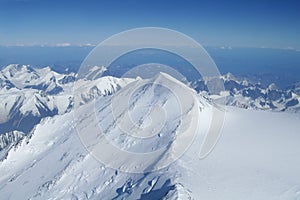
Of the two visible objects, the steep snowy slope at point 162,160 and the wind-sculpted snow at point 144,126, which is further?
the wind-sculpted snow at point 144,126

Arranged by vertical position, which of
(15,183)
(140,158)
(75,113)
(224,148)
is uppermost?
(224,148)

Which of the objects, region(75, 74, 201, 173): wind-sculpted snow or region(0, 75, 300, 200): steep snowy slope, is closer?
region(0, 75, 300, 200): steep snowy slope

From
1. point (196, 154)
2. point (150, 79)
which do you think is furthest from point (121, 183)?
point (150, 79)

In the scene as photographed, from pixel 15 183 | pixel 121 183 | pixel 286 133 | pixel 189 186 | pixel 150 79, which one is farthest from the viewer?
pixel 150 79

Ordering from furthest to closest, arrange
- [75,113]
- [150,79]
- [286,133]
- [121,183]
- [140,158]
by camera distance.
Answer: [75,113] < [150,79] < [286,133] < [140,158] < [121,183]

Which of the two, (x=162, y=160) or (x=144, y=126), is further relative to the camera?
(x=144, y=126)

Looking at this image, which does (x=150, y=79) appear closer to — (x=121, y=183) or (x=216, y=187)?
(x=121, y=183)

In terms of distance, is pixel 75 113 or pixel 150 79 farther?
pixel 75 113

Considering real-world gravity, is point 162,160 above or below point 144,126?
above
